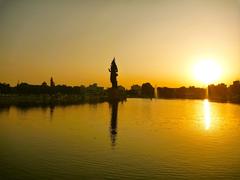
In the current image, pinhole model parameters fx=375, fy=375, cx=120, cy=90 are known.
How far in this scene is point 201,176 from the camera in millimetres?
25719

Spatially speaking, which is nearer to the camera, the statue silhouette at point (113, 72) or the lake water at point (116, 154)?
the lake water at point (116, 154)

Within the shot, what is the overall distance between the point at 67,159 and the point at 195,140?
17.6m

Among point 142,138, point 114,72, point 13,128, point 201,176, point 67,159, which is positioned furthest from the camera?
point 114,72

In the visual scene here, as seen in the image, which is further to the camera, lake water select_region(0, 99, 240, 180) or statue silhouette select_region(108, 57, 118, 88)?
statue silhouette select_region(108, 57, 118, 88)

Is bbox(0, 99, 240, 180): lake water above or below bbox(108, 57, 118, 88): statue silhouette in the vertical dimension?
below

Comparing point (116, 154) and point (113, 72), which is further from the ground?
point (113, 72)

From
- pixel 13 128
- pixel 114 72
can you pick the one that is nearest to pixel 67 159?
pixel 13 128

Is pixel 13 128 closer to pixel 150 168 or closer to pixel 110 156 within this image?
pixel 110 156

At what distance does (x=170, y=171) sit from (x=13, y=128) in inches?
1132

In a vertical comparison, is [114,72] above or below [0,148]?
above

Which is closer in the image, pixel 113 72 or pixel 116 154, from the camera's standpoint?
pixel 116 154

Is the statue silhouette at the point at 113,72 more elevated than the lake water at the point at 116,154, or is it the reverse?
the statue silhouette at the point at 113,72

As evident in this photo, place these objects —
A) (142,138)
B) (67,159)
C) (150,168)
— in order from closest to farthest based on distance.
Answer: (150,168) → (67,159) → (142,138)

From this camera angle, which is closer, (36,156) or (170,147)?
(36,156)
